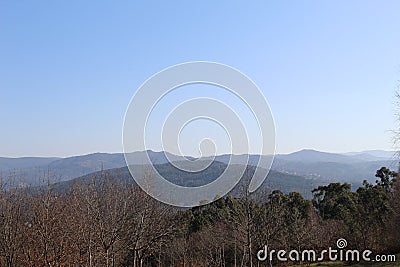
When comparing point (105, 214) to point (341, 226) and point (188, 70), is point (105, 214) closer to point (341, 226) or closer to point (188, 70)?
point (188, 70)

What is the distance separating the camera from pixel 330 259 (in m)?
17.1

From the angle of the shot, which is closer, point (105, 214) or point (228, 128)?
point (228, 128)

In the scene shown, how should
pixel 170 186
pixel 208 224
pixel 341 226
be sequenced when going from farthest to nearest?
1. pixel 208 224
2. pixel 341 226
3. pixel 170 186

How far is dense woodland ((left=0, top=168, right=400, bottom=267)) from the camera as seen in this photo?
11.0m

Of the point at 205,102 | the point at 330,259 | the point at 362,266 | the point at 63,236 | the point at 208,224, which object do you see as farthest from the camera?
the point at 208,224

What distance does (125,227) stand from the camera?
12312 mm

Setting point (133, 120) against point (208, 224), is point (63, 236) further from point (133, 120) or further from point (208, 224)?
point (208, 224)

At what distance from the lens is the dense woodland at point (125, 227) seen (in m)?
11.0

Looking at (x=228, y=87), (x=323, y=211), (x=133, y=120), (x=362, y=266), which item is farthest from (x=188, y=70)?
(x=323, y=211)

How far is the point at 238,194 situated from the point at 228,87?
15.2 ft

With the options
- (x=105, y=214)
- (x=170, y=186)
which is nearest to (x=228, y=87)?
(x=170, y=186)

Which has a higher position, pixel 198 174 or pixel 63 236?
pixel 198 174

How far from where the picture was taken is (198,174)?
12547 mm

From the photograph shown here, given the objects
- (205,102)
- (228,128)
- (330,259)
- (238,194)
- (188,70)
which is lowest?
(330,259)
